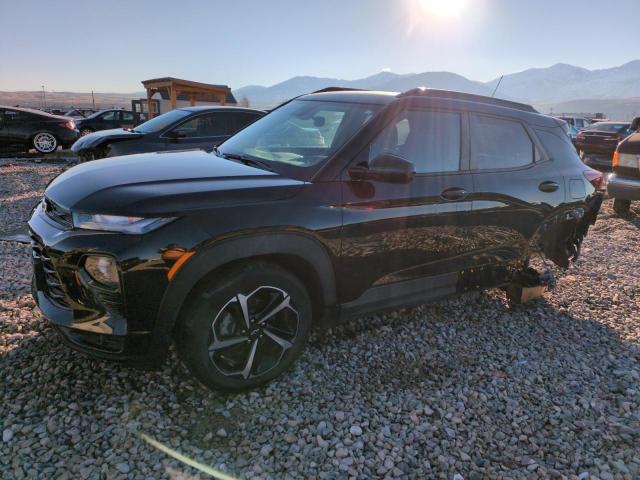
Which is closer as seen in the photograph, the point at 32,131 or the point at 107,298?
the point at 107,298

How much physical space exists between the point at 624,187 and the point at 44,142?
578 inches

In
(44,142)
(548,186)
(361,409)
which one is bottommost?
(361,409)

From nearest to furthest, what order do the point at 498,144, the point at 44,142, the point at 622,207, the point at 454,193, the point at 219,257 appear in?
the point at 219,257 < the point at 454,193 < the point at 498,144 < the point at 622,207 < the point at 44,142

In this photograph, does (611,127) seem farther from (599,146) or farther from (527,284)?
(527,284)

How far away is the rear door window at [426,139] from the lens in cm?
322

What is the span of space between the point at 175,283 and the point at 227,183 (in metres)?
0.65

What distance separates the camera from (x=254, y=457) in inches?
93.5

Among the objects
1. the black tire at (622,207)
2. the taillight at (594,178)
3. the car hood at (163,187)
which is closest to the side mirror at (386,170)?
the car hood at (163,187)

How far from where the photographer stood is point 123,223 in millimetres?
2324

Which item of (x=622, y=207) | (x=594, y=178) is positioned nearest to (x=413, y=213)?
(x=594, y=178)

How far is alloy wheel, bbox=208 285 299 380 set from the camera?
2594 mm

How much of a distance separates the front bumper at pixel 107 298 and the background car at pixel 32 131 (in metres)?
13.2

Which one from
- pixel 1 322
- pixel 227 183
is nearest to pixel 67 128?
pixel 1 322

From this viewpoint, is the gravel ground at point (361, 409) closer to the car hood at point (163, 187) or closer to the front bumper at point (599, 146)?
the car hood at point (163, 187)
